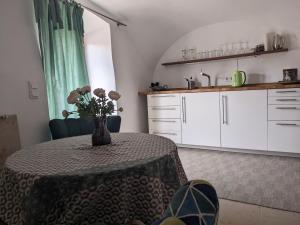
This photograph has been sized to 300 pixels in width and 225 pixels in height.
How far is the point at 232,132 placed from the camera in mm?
3240

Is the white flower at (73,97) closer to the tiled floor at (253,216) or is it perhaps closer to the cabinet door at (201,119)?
the tiled floor at (253,216)

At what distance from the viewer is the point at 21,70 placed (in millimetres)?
2182

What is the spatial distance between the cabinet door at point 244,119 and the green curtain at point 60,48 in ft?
6.37

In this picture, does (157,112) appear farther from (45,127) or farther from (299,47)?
(299,47)

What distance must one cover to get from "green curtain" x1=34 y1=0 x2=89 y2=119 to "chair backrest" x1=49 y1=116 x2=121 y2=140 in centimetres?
48

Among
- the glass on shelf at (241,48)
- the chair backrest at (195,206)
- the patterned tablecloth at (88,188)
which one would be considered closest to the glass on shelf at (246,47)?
the glass on shelf at (241,48)

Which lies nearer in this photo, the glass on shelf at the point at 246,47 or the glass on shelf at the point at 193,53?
the glass on shelf at the point at 246,47

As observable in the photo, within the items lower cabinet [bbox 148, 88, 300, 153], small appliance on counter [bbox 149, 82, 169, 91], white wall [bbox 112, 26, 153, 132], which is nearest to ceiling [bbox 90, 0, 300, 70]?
white wall [bbox 112, 26, 153, 132]

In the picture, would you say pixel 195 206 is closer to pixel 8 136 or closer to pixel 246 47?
pixel 8 136

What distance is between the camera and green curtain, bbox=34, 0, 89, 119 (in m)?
2.38

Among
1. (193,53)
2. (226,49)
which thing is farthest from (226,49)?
(193,53)

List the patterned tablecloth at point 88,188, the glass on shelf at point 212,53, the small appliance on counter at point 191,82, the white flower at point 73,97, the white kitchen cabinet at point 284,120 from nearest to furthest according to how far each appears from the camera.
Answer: the patterned tablecloth at point 88,188 → the white flower at point 73,97 → the white kitchen cabinet at point 284,120 → the glass on shelf at point 212,53 → the small appliance on counter at point 191,82

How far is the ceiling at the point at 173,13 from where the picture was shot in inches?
122

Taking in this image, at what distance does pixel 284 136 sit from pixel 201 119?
1082mm
